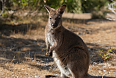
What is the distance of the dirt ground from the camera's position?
4670 mm

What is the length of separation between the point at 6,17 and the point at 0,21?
73 cm

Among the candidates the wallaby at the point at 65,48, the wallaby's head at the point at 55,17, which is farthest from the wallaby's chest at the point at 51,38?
the wallaby's head at the point at 55,17

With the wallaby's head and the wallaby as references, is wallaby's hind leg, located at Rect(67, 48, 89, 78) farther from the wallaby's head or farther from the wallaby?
the wallaby's head

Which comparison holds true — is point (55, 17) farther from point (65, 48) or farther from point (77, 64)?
point (77, 64)

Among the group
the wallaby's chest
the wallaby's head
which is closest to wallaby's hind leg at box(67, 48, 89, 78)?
the wallaby's chest

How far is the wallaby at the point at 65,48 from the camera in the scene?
337cm

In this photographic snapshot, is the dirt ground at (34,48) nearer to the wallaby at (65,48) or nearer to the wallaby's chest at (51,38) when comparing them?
the wallaby at (65,48)

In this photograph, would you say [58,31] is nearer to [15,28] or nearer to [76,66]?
[76,66]

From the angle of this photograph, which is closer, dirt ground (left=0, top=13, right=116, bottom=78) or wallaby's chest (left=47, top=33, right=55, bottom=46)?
wallaby's chest (left=47, top=33, right=55, bottom=46)

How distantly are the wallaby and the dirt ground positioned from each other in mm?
774

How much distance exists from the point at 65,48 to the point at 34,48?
11.9 ft

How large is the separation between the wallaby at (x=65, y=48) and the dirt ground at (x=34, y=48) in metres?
0.77

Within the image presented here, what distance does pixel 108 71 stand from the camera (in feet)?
15.8

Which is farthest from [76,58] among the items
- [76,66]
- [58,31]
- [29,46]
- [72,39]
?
[29,46]
